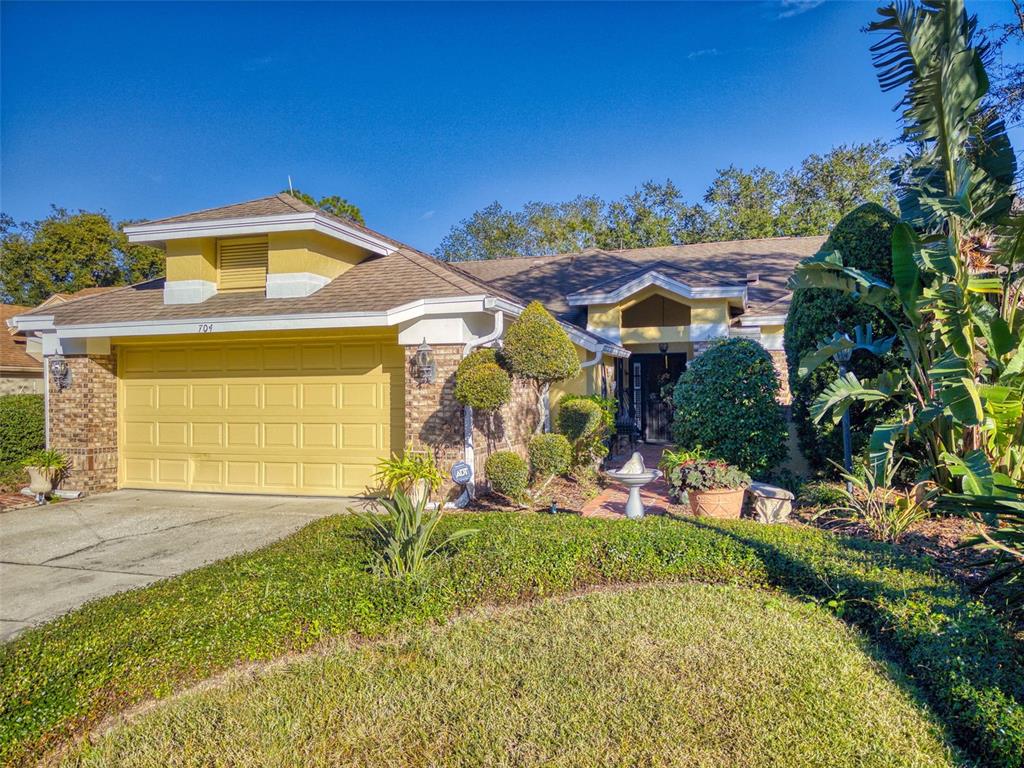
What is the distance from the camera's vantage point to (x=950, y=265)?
21.0 feet

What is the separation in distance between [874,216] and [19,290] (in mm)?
36770

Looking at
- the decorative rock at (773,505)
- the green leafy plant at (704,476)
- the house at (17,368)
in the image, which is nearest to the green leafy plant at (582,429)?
the green leafy plant at (704,476)

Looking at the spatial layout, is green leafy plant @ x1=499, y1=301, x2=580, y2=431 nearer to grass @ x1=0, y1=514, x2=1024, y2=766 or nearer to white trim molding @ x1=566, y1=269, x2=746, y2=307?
grass @ x1=0, y1=514, x2=1024, y2=766

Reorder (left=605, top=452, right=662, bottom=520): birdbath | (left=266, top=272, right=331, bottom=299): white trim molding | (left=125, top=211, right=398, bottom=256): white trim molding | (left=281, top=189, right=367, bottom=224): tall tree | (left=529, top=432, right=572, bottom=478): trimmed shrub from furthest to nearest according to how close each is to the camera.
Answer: (left=281, top=189, right=367, bottom=224): tall tree → (left=266, top=272, right=331, bottom=299): white trim molding → (left=125, top=211, right=398, bottom=256): white trim molding → (left=529, top=432, right=572, bottom=478): trimmed shrub → (left=605, top=452, right=662, bottom=520): birdbath

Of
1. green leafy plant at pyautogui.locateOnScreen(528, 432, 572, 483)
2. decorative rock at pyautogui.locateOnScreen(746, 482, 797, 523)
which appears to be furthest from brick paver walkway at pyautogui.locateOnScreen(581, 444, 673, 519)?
decorative rock at pyautogui.locateOnScreen(746, 482, 797, 523)

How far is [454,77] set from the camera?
16.8 metres

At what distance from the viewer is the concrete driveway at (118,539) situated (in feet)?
19.5

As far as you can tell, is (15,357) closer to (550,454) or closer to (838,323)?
(550,454)

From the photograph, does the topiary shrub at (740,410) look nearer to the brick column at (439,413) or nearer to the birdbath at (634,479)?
the birdbath at (634,479)

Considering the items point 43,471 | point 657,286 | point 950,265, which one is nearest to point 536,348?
point 950,265

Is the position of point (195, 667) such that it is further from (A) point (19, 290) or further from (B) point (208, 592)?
(A) point (19, 290)

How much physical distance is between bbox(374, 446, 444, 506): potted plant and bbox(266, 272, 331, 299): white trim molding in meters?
3.45

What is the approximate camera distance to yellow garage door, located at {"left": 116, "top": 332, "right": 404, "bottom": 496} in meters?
10.0

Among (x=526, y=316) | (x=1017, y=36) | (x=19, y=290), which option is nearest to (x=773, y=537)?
(x=526, y=316)
